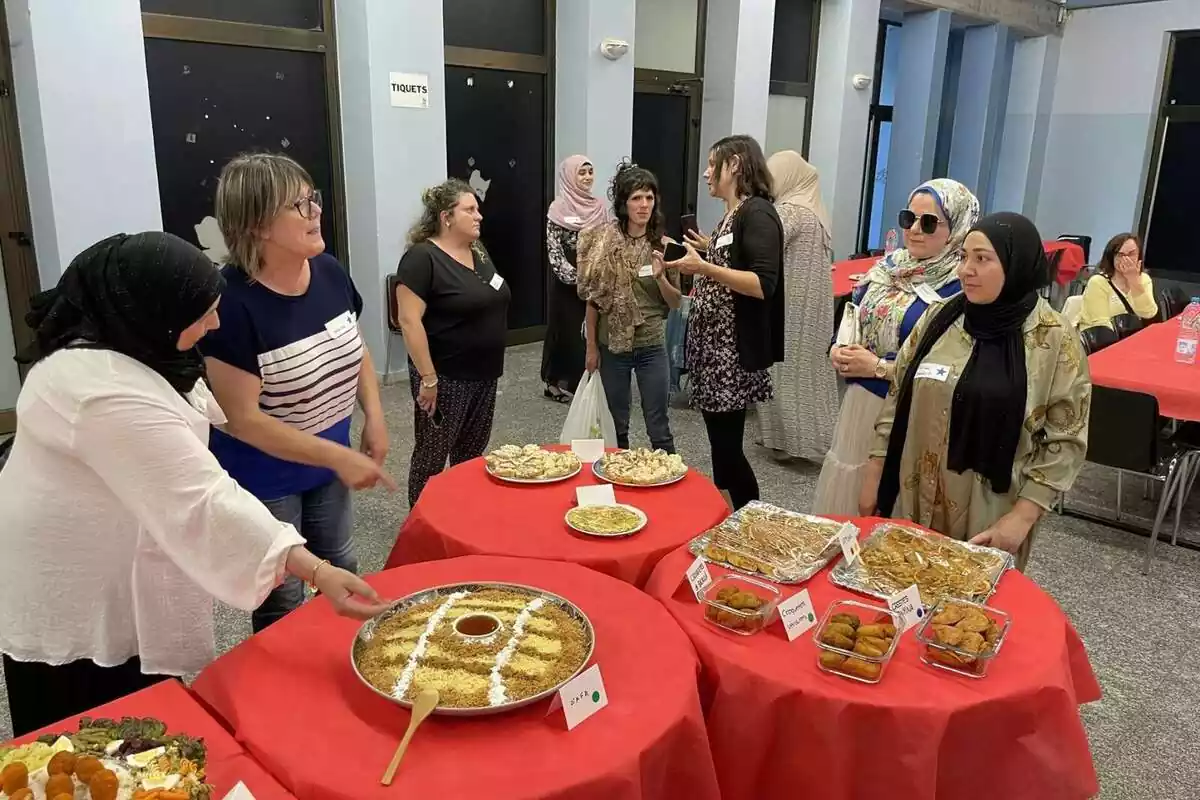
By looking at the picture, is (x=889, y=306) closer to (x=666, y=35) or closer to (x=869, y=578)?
(x=869, y=578)

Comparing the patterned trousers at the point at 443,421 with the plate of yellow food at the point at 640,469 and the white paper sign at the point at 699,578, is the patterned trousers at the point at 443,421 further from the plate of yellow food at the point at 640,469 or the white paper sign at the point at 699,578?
the white paper sign at the point at 699,578

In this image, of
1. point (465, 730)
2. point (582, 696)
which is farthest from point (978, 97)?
point (465, 730)

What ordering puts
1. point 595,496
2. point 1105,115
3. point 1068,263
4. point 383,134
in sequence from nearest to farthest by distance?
point 595,496
point 383,134
point 1068,263
point 1105,115

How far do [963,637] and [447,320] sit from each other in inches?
77.0

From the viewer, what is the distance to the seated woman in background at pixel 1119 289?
5.10 metres

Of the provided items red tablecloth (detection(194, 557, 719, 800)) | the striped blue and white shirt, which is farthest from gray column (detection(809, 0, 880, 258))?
red tablecloth (detection(194, 557, 719, 800))

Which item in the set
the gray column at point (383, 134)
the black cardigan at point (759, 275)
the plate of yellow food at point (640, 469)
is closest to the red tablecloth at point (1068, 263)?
the gray column at point (383, 134)

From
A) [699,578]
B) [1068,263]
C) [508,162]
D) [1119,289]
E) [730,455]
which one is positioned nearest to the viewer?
[699,578]

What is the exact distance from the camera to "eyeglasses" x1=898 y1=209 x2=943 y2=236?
89.1 inches

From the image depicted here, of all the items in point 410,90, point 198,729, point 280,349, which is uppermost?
point 410,90

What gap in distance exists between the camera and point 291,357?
1.92 m

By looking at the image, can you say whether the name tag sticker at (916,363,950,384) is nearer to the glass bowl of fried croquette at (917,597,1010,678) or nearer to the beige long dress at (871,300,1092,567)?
the beige long dress at (871,300,1092,567)

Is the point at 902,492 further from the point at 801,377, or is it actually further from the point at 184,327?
the point at 801,377

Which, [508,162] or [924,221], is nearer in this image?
[924,221]
